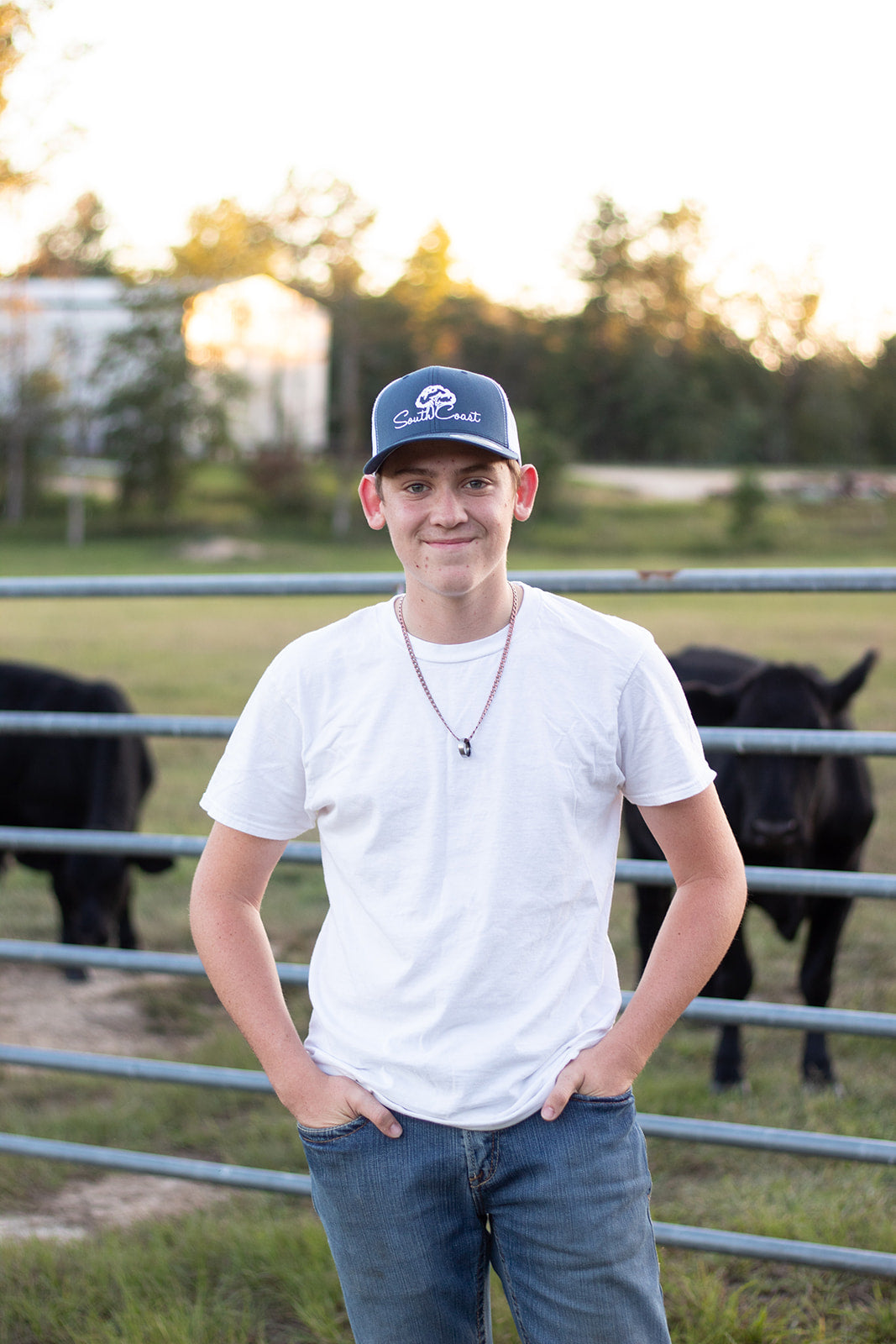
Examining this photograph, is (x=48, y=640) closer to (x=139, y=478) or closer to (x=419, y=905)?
(x=419, y=905)

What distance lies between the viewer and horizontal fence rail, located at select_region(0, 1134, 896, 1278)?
2.49m

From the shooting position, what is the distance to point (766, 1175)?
3412 mm

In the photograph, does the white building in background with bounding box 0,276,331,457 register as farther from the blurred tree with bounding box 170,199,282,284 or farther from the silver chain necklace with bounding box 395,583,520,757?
the silver chain necklace with bounding box 395,583,520,757

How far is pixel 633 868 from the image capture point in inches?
105

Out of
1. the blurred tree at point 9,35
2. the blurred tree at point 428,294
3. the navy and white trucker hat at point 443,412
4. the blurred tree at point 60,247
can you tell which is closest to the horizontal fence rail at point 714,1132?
the navy and white trucker hat at point 443,412

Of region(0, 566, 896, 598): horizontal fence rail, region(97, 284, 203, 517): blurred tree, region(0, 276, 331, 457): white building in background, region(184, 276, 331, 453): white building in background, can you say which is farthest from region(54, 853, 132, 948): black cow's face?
region(184, 276, 331, 453): white building in background

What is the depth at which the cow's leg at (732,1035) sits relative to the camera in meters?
4.12

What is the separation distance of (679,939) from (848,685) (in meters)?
2.42

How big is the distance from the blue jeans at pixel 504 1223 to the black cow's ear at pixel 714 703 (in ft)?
7.81

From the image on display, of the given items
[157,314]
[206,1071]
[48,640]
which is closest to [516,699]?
[206,1071]

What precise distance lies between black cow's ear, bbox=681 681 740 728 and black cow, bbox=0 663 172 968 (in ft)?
8.37

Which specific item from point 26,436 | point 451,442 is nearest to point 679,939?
point 451,442

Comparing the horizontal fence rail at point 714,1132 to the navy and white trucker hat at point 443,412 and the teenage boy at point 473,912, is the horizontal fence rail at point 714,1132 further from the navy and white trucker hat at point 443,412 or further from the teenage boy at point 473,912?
the navy and white trucker hat at point 443,412

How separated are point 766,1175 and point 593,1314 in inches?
78.6
